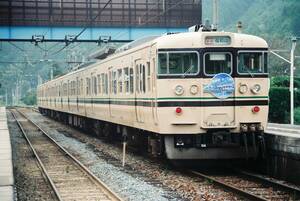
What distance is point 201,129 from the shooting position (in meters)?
13.1

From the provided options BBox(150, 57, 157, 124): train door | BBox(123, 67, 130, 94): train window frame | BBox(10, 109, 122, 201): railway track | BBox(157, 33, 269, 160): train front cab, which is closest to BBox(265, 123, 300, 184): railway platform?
BBox(157, 33, 269, 160): train front cab

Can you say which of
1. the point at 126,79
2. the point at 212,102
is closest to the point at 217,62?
the point at 212,102

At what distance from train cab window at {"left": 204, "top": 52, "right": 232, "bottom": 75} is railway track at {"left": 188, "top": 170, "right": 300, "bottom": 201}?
2182mm

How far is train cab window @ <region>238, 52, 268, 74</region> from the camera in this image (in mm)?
13395

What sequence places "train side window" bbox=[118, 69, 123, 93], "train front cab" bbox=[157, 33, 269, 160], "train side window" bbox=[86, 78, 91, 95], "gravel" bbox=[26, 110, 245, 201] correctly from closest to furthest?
1. "gravel" bbox=[26, 110, 245, 201]
2. "train front cab" bbox=[157, 33, 269, 160]
3. "train side window" bbox=[118, 69, 123, 93]
4. "train side window" bbox=[86, 78, 91, 95]

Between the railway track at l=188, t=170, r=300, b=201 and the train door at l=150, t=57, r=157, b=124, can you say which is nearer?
the railway track at l=188, t=170, r=300, b=201

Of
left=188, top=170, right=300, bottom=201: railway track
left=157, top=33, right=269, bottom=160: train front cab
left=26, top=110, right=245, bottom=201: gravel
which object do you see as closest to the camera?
left=188, top=170, right=300, bottom=201: railway track

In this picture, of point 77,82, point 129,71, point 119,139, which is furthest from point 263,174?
point 77,82

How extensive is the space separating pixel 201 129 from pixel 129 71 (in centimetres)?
417

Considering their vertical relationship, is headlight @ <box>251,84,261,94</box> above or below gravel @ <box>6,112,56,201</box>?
above

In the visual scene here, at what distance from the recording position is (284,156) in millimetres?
12734

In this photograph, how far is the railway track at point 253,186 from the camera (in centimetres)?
1057

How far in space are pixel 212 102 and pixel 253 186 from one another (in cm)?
209

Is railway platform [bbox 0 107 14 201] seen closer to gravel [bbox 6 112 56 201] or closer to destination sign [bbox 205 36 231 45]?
gravel [bbox 6 112 56 201]
